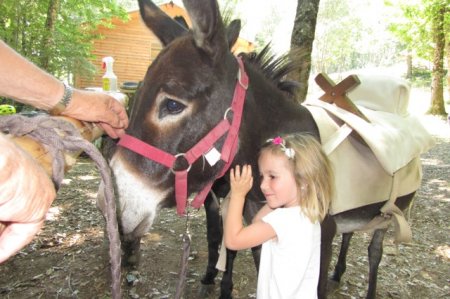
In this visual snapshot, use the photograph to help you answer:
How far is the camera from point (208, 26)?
5.74 feet

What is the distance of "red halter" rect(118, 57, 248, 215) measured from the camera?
1.77 metres

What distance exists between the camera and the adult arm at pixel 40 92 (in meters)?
1.19

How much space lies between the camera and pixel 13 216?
2.18 ft

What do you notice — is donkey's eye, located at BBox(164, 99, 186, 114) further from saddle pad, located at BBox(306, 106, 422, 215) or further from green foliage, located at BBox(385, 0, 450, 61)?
green foliage, located at BBox(385, 0, 450, 61)

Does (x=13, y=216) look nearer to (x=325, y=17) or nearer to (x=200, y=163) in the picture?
(x=200, y=163)

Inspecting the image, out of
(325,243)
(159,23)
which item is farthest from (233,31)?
(325,243)

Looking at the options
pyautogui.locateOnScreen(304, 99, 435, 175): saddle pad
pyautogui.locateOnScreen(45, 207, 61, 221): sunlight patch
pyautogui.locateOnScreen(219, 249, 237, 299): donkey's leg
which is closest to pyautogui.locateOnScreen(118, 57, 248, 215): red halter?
pyautogui.locateOnScreen(304, 99, 435, 175): saddle pad

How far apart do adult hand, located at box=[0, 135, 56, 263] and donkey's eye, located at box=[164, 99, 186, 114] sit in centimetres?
110

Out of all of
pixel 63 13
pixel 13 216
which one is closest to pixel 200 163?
pixel 13 216

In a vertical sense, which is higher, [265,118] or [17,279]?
[265,118]

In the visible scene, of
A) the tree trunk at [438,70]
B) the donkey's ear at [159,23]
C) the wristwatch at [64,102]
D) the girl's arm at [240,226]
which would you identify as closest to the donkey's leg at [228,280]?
the girl's arm at [240,226]

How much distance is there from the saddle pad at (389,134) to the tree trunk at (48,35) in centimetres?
905

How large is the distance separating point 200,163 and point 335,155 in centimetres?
89

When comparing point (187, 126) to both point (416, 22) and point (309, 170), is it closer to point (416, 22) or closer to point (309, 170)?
point (309, 170)
